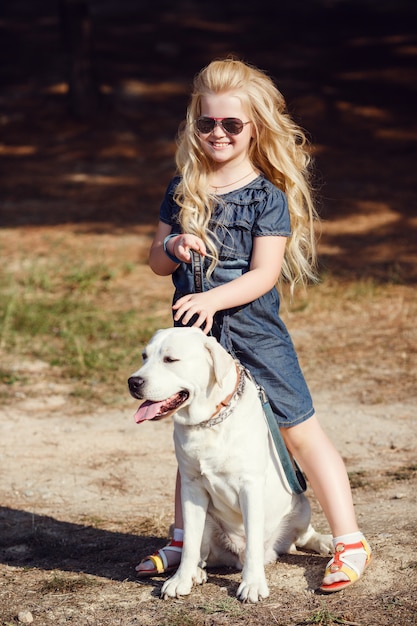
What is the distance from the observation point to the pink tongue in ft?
10.3

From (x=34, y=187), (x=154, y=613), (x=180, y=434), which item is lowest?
(x=34, y=187)

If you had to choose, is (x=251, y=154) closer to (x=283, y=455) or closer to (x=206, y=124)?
(x=206, y=124)

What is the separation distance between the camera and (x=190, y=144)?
12.0 ft

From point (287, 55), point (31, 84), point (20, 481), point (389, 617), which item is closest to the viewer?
point (389, 617)

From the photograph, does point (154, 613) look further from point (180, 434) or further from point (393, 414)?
point (393, 414)

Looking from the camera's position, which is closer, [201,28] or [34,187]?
[34,187]

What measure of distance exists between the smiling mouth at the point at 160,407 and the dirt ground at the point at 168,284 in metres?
0.76

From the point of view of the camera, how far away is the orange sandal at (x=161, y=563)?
3.67m

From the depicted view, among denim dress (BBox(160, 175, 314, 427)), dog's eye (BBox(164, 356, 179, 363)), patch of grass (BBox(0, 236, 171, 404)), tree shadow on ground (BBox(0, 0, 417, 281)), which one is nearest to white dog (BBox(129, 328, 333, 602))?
dog's eye (BBox(164, 356, 179, 363))

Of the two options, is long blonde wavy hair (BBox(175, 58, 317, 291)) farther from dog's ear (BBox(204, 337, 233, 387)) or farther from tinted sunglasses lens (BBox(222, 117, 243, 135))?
dog's ear (BBox(204, 337, 233, 387))

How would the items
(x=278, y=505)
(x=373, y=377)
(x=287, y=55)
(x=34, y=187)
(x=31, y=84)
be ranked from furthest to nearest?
(x=287, y=55) < (x=31, y=84) < (x=34, y=187) < (x=373, y=377) < (x=278, y=505)

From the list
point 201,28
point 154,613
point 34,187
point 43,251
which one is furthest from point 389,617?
point 201,28

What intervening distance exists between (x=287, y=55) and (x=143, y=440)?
1452cm

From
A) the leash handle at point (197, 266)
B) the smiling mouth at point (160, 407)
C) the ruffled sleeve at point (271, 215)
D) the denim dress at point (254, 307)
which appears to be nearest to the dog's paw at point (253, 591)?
the denim dress at point (254, 307)
